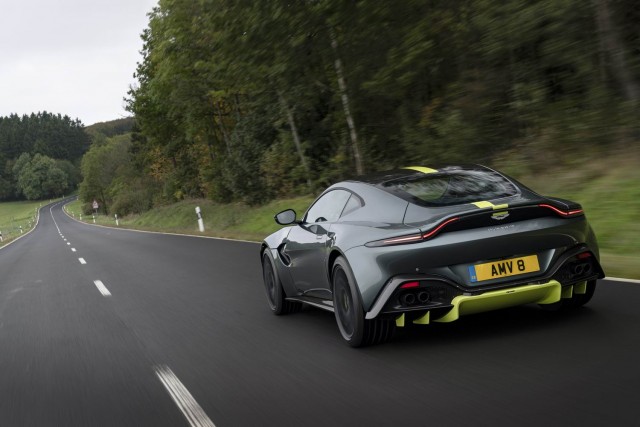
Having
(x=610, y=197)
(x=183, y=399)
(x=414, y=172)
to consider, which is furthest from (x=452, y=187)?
(x=610, y=197)

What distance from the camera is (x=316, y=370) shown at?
454 cm

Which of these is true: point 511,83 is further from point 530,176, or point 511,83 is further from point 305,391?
point 305,391

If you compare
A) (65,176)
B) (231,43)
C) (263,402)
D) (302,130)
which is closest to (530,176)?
(231,43)

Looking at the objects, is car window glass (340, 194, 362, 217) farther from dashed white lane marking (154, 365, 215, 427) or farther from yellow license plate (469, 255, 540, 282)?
dashed white lane marking (154, 365, 215, 427)

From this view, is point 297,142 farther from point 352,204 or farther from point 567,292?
point 567,292

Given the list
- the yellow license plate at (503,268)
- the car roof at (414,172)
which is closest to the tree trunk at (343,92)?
the car roof at (414,172)

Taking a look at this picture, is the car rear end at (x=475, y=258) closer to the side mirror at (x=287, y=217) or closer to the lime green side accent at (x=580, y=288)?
the lime green side accent at (x=580, y=288)

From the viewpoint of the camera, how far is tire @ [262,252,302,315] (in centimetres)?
663

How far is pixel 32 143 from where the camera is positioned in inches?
6998

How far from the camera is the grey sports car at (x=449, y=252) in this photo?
4.29 m

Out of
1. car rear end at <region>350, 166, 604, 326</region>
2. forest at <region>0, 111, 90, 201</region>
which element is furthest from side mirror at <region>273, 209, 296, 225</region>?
forest at <region>0, 111, 90, 201</region>

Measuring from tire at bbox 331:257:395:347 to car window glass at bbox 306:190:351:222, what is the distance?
64 cm

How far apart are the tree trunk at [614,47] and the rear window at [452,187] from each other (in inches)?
302

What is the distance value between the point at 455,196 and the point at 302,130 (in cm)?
2045
